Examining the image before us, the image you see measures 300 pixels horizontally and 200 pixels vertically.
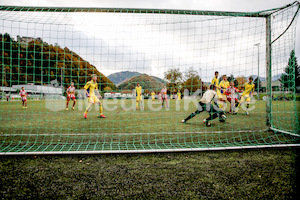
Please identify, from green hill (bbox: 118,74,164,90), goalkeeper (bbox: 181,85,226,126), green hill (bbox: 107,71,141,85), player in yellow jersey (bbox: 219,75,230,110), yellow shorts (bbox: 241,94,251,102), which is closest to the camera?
green hill (bbox: 107,71,141,85)

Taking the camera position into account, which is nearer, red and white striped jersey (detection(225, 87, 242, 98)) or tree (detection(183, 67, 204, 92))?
tree (detection(183, 67, 204, 92))

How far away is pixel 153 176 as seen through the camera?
227 centimetres

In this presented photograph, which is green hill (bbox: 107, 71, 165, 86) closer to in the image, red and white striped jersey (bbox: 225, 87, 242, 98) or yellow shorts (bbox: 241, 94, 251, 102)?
red and white striped jersey (bbox: 225, 87, 242, 98)

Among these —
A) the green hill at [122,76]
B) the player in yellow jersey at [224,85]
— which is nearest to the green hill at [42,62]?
the green hill at [122,76]

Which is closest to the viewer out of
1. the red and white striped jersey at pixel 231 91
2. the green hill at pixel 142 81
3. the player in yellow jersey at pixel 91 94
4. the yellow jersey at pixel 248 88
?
the green hill at pixel 142 81

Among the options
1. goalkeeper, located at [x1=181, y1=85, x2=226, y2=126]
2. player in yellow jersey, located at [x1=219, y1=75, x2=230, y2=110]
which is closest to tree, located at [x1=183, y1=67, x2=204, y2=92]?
goalkeeper, located at [x1=181, y1=85, x2=226, y2=126]

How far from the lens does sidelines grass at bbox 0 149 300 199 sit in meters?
1.89

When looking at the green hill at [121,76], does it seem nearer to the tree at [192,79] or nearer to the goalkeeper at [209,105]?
the tree at [192,79]

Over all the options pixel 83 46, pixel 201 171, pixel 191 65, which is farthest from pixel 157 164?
pixel 83 46

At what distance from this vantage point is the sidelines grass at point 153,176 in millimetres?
1887

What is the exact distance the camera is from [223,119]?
21.3 ft

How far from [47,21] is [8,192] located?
4.24 meters

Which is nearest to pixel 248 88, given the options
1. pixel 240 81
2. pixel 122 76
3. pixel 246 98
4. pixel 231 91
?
pixel 246 98

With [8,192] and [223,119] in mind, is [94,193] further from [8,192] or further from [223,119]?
[223,119]
